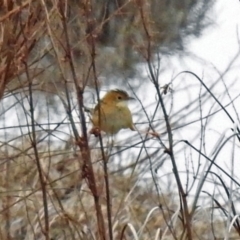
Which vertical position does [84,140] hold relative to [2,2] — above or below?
below

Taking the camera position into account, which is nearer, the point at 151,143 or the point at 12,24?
the point at 12,24

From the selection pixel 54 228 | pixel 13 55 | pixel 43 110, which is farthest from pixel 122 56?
pixel 13 55

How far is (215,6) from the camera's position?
589 centimetres

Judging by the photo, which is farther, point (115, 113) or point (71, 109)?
point (115, 113)

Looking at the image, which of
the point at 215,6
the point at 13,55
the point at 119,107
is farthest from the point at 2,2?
the point at 215,6

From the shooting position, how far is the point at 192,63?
17.8 feet

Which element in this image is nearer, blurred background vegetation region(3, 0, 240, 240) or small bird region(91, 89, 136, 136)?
blurred background vegetation region(3, 0, 240, 240)

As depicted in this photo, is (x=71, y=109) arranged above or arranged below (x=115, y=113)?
below

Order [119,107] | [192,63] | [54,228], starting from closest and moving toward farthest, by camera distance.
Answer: [119,107]
[54,228]
[192,63]

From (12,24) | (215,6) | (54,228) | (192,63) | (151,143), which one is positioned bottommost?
(54,228)

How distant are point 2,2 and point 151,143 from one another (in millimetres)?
1111

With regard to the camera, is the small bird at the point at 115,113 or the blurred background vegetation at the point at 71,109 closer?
the blurred background vegetation at the point at 71,109

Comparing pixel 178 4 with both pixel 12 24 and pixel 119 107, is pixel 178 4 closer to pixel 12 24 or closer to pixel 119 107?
pixel 119 107

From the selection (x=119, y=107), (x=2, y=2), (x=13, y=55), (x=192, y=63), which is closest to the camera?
(x=13, y=55)
